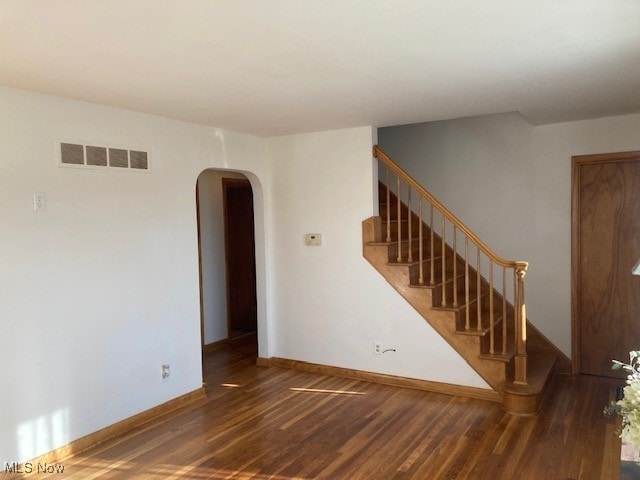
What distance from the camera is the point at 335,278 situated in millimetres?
4699

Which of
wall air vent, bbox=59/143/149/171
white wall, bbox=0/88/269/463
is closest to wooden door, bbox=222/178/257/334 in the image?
white wall, bbox=0/88/269/463

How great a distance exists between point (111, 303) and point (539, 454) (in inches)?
119

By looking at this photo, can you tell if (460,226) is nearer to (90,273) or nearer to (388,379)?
(388,379)

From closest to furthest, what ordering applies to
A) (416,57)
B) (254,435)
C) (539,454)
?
(416,57)
(539,454)
(254,435)

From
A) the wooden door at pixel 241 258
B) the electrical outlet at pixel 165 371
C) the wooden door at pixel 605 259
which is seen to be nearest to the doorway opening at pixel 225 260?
the wooden door at pixel 241 258

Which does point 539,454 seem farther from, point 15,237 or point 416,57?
point 15,237

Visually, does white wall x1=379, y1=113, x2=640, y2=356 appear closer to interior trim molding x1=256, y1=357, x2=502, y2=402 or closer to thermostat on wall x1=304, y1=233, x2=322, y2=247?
interior trim molding x1=256, y1=357, x2=502, y2=402

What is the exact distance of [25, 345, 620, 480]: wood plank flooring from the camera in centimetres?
292

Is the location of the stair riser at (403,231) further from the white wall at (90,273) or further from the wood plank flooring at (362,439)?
the white wall at (90,273)

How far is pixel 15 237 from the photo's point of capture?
9.57 ft

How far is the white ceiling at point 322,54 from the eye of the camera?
1.96 metres

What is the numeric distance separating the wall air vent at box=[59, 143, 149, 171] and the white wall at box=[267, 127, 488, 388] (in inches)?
63.5

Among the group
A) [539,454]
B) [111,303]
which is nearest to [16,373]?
[111,303]

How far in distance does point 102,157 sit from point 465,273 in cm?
311
